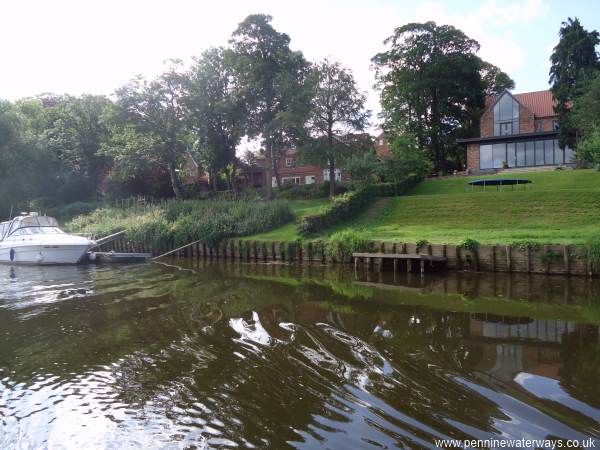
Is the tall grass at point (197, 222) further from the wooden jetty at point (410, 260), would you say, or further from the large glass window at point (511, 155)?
the large glass window at point (511, 155)

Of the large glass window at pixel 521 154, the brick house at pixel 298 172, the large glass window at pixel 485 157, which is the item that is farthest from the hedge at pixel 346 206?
the brick house at pixel 298 172

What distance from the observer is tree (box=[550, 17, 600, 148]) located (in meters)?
34.7

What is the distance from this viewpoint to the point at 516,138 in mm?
38750

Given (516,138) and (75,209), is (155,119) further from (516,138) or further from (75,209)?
(516,138)

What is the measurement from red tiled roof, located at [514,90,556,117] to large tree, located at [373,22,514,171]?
562cm

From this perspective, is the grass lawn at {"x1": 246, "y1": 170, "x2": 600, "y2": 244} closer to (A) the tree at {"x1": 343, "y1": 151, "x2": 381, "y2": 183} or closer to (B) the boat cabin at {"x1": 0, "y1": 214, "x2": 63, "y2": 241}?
(A) the tree at {"x1": 343, "y1": 151, "x2": 381, "y2": 183}

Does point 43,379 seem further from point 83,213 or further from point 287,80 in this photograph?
point 83,213

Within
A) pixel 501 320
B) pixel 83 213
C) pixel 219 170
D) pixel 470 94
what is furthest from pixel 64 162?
pixel 501 320

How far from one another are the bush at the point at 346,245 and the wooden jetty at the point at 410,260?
2.53 feet

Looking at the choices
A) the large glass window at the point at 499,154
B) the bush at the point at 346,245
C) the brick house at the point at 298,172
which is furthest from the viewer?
the brick house at the point at 298,172

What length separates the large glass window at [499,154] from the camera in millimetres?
39375

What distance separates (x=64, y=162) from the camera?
1742 inches

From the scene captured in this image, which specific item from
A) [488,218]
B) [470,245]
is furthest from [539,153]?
[470,245]

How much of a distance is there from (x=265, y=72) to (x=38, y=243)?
18.5 m
